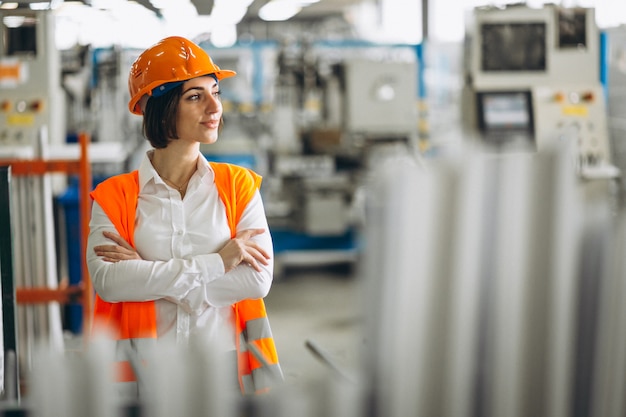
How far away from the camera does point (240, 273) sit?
1.42 meters

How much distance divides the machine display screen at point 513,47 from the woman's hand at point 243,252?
3278 millimetres

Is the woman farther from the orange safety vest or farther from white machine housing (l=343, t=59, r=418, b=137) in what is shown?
white machine housing (l=343, t=59, r=418, b=137)

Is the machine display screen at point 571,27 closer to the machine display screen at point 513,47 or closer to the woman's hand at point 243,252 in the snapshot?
the machine display screen at point 513,47

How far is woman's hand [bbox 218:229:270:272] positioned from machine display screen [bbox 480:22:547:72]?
328cm

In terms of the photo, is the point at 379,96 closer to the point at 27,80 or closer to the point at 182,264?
the point at 27,80

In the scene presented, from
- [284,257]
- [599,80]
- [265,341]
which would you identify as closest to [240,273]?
[265,341]

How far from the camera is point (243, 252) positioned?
1403mm

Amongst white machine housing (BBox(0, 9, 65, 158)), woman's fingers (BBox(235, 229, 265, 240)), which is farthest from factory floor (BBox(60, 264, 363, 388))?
woman's fingers (BBox(235, 229, 265, 240))

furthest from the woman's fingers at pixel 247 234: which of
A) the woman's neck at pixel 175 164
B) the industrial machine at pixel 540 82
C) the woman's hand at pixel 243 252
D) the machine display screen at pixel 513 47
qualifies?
the machine display screen at pixel 513 47

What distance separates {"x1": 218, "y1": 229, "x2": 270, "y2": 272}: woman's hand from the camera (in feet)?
4.60

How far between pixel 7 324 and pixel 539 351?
1.27 m

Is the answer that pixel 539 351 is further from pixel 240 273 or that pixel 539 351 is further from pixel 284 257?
pixel 284 257

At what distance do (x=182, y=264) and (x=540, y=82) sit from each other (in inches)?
141

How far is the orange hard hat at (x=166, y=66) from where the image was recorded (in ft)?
4.55
